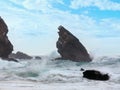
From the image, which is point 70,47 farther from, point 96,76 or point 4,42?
point 96,76

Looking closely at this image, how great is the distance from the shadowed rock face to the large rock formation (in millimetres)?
16279

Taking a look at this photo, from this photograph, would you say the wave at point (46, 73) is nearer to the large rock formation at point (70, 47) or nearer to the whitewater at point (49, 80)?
the whitewater at point (49, 80)

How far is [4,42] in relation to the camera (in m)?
73.8

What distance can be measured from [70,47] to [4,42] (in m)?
20.7

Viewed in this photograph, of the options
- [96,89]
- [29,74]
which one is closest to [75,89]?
[96,89]

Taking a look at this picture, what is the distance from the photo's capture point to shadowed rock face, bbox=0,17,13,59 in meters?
73.6

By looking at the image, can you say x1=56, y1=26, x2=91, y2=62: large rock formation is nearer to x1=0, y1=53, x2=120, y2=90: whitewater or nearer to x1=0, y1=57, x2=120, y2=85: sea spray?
x1=0, y1=57, x2=120, y2=85: sea spray

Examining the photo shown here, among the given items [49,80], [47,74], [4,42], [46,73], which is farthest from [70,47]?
[49,80]

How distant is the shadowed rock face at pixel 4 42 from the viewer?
73.6 meters

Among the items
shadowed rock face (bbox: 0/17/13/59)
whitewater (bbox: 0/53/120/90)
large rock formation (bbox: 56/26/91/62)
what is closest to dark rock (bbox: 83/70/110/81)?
whitewater (bbox: 0/53/120/90)

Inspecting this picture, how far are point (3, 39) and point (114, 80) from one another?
48285 millimetres

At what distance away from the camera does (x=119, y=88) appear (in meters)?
22.4

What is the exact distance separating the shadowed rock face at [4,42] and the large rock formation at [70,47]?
1628 cm

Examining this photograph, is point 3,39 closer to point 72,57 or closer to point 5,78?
point 72,57
